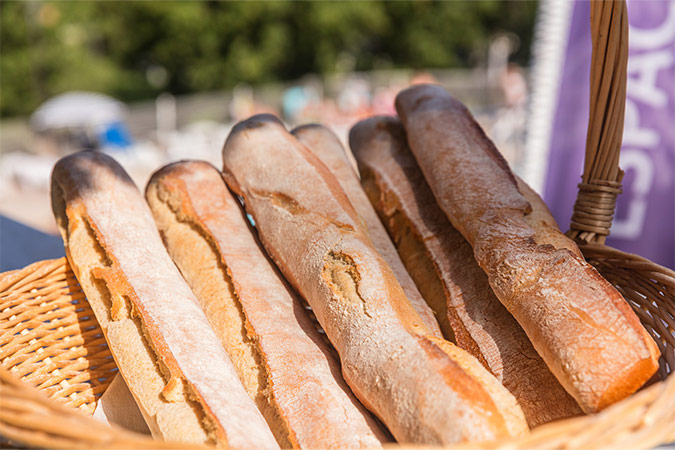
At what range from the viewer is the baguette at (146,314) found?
40.0 inches

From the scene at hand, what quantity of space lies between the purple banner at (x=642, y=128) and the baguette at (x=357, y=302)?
1.65 metres

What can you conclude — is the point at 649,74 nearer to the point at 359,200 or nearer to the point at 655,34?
the point at 655,34

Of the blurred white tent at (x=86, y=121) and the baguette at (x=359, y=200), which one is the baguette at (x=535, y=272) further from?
the blurred white tent at (x=86, y=121)

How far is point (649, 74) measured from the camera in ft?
8.27

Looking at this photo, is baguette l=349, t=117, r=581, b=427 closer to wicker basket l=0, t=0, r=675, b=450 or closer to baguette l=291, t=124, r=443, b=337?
baguette l=291, t=124, r=443, b=337

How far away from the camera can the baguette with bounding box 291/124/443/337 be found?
1.33m

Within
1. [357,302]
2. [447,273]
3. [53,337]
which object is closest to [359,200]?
[447,273]

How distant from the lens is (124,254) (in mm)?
1293

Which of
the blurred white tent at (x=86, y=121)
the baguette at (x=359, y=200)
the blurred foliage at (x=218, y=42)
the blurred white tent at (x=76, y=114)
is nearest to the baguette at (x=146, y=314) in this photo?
the baguette at (x=359, y=200)

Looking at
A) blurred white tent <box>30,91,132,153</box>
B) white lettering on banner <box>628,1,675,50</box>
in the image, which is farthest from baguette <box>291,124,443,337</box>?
blurred white tent <box>30,91,132,153</box>

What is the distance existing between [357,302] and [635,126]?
6.76 ft

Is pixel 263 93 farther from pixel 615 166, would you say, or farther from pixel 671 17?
pixel 615 166

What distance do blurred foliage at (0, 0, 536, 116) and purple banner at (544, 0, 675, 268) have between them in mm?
10164

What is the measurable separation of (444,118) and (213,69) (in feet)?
43.0
